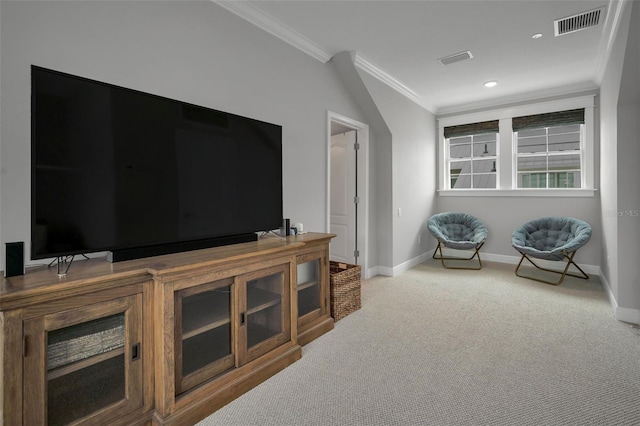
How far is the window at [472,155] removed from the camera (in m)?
5.34

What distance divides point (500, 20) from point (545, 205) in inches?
124

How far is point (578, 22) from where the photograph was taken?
2840 millimetres

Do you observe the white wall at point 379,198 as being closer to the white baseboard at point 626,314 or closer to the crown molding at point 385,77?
the crown molding at point 385,77

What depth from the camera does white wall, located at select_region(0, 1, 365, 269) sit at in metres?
1.54

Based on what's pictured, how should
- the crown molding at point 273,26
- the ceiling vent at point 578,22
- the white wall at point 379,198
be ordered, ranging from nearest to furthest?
1. the crown molding at point 273,26
2. the ceiling vent at point 578,22
3. the white wall at point 379,198

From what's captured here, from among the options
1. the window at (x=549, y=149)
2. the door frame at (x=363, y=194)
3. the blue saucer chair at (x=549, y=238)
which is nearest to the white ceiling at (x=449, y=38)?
the window at (x=549, y=149)

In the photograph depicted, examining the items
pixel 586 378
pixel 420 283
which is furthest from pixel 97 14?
pixel 420 283

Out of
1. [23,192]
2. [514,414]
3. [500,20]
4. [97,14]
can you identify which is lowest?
[514,414]

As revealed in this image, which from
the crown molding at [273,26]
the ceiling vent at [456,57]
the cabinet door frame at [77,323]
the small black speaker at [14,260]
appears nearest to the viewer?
the cabinet door frame at [77,323]

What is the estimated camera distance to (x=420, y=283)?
4066mm

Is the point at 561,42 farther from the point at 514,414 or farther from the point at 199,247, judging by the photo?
the point at 199,247

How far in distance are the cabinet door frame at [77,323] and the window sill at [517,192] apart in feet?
17.3

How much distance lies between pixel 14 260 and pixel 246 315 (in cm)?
111

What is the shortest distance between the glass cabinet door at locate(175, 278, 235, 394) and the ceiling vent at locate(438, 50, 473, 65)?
11.1 ft
